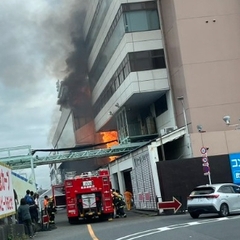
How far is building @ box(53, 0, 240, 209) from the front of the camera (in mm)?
32875

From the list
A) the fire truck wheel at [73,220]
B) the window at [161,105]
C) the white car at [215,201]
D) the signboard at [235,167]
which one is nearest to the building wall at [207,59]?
A: the window at [161,105]

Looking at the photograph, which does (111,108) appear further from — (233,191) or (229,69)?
(233,191)

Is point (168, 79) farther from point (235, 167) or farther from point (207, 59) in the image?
point (235, 167)

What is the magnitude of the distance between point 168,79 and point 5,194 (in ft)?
77.2

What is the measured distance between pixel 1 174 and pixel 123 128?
29.2 m

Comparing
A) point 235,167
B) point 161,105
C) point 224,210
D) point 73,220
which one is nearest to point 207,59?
point 161,105

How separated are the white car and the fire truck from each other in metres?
5.07

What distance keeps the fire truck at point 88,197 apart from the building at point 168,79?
199 inches

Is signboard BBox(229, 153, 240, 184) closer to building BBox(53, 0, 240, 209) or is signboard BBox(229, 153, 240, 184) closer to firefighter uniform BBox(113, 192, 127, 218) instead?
building BBox(53, 0, 240, 209)

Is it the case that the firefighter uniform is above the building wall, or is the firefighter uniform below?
below

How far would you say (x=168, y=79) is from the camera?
126ft

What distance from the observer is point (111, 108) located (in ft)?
153

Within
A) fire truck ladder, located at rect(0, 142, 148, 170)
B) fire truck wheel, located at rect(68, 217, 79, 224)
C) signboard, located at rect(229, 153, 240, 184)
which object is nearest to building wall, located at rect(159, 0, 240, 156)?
signboard, located at rect(229, 153, 240, 184)

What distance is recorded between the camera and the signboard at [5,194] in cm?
1608
